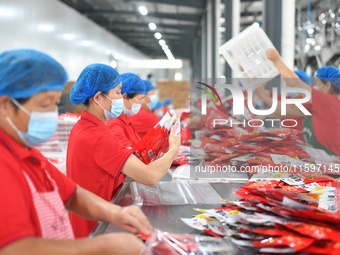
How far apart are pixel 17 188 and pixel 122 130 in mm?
1952

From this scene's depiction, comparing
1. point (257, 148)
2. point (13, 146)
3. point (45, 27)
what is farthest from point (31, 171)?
point (45, 27)

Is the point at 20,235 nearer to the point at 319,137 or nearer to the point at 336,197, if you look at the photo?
the point at 336,197

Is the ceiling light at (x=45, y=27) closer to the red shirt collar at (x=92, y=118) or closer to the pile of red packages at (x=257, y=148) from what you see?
the pile of red packages at (x=257, y=148)

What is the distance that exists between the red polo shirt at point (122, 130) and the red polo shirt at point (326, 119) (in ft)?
3.91

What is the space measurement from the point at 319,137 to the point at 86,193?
178 cm

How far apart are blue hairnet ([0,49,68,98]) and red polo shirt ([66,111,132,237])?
896 mm

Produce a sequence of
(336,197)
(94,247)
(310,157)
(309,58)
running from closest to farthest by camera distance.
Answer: (94,247) → (336,197) → (310,157) → (309,58)

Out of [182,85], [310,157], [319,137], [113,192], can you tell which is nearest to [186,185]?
Result: [113,192]

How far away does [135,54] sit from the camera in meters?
30.6

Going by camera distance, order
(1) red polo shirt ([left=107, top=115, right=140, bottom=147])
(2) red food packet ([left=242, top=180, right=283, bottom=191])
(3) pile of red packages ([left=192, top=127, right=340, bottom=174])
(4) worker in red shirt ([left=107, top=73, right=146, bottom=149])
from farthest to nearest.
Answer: (4) worker in red shirt ([left=107, top=73, right=146, bottom=149]), (1) red polo shirt ([left=107, top=115, right=140, bottom=147]), (3) pile of red packages ([left=192, top=127, right=340, bottom=174]), (2) red food packet ([left=242, top=180, right=283, bottom=191])

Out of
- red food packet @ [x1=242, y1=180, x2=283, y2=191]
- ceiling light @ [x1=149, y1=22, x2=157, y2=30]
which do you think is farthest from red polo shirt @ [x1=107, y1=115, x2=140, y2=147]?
ceiling light @ [x1=149, y1=22, x2=157, y2=30]

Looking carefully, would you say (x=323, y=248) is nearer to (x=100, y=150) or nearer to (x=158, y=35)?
(x=100, y=150)

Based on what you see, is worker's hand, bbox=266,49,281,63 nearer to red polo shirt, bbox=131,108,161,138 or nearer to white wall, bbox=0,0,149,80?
red polo shirt, bbox=131,108,161,138

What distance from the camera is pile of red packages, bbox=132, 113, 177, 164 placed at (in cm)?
251
